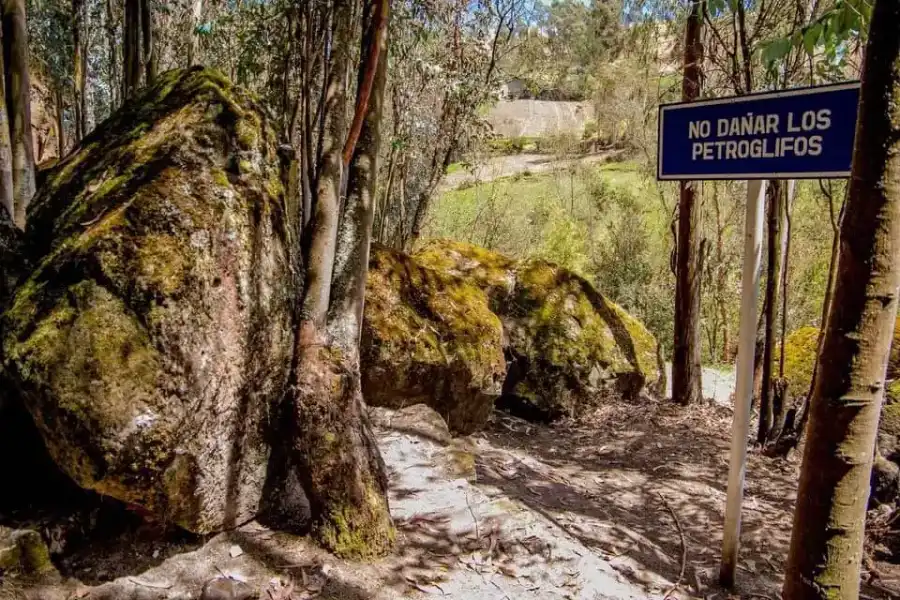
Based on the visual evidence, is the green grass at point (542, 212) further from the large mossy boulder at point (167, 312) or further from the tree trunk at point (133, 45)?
the large mossy boulder at point (167, 312)

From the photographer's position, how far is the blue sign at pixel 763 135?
280cm

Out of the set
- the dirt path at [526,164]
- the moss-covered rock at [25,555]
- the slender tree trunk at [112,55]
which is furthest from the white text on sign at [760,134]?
the dirt path at [526,164]

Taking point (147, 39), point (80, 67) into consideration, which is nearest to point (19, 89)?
point (147, 39)

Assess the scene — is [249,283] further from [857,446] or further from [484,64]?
[484,64]

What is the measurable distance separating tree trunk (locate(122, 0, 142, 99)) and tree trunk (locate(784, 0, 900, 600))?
17.7ft

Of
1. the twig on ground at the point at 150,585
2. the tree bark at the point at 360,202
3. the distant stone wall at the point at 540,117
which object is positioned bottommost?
the twig on ground at the point at 150,585

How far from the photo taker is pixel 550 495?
517 centimetres

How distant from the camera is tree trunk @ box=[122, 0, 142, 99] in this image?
5.53 metres

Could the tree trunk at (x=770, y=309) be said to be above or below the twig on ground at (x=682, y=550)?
above

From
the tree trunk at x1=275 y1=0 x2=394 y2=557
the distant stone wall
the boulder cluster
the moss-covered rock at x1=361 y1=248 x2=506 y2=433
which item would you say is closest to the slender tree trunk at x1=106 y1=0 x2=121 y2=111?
the moss-covered rock at x1=361 y1=248 x2=506 y2=433

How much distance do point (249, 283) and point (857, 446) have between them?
2666 mm

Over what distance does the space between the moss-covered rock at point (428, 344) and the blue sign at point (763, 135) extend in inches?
112

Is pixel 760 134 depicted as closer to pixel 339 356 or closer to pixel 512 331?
pixel 339 356

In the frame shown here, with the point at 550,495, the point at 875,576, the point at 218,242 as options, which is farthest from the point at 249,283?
the point at 875,576
